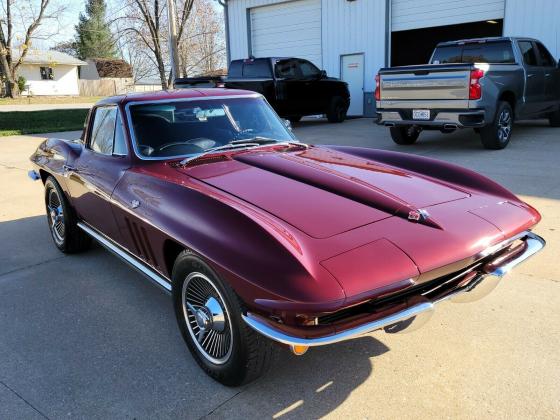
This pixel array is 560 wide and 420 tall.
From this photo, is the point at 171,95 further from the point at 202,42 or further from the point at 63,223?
the point at 202,42

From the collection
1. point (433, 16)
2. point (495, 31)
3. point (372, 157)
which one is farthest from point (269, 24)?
point (372, 157)

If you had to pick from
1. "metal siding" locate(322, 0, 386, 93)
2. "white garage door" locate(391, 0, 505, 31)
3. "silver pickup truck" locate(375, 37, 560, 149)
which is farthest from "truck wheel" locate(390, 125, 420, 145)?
"metal siding" locate(322, 0, 386, 93)

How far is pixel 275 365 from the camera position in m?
2.81

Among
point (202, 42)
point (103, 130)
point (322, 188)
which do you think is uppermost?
point (202, 42)

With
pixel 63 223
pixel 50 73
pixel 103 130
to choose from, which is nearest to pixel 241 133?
pixel 103 130

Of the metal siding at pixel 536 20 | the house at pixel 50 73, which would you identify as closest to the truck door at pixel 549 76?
the metal siding at pixel 536 20

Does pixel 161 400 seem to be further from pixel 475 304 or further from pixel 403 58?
pixel 403 58

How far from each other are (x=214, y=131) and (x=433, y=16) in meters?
13.3

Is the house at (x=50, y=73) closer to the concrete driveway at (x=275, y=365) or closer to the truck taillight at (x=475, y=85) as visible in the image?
the truck taillight at (x=475, y=85)

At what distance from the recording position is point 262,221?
2469 millimetres

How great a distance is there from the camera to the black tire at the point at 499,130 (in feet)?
29.4

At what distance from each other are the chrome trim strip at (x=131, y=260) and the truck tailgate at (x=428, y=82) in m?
6.44

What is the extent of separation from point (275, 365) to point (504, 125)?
26.1 ft

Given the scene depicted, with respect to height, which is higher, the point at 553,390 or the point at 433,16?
the point at 433,16
